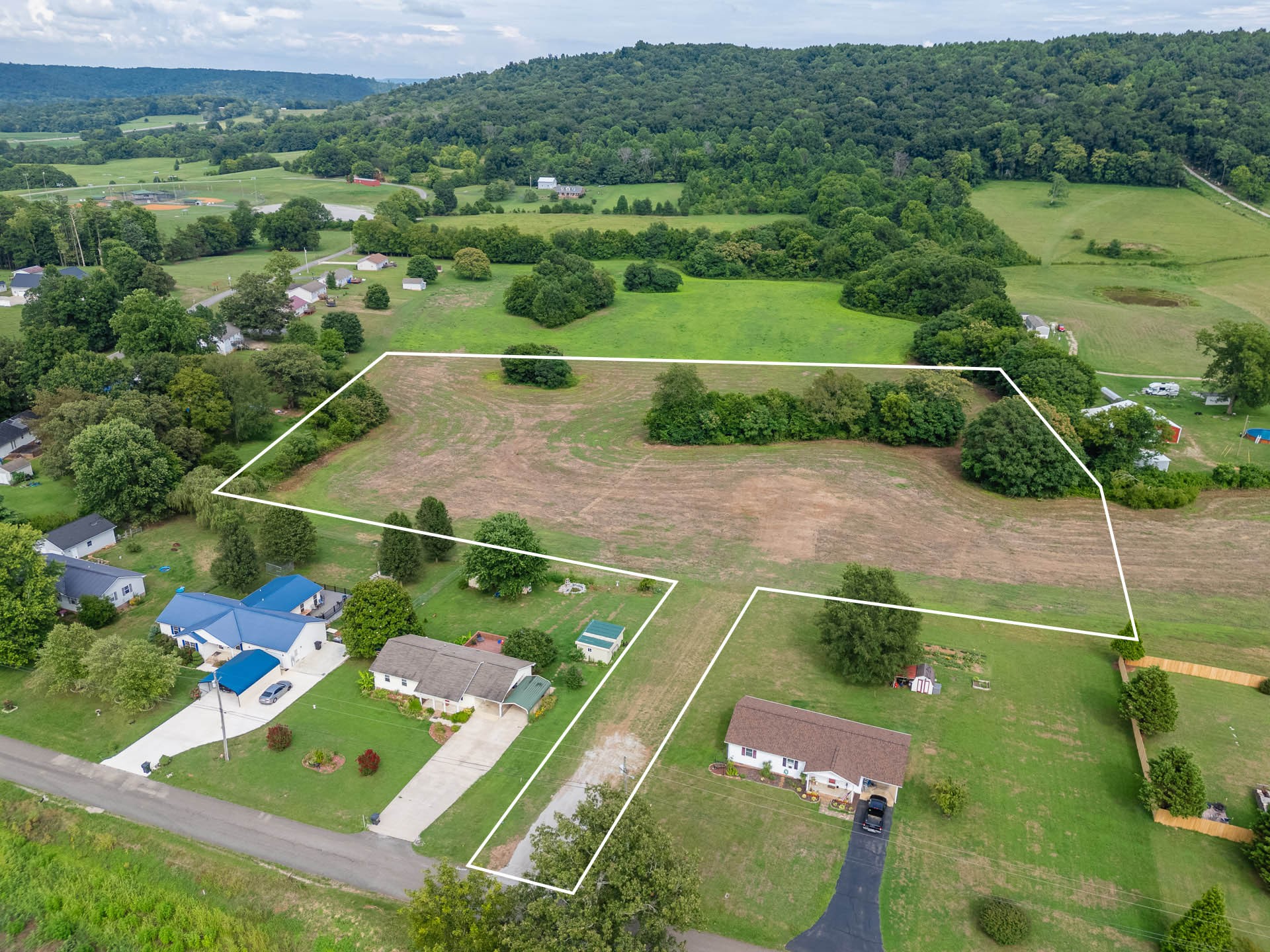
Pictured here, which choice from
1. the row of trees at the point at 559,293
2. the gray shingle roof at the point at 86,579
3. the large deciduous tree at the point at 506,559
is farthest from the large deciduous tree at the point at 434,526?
the row of trees at the point at 559,293

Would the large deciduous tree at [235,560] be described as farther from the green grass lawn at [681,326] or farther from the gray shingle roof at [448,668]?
the green grass lawn at [681,326]

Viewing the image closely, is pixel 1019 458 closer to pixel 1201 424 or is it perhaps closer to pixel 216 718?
pixel 1201 424

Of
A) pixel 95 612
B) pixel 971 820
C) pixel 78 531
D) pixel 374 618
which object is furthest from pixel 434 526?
pixel 971 820

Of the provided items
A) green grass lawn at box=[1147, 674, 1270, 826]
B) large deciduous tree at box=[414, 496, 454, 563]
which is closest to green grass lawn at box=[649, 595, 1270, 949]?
green grass lawn at box=[1147, 674, 1270, 826]

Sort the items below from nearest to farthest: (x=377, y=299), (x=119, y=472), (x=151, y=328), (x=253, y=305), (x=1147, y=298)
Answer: (x=119, y=472) → (x=151, y=328) → (x=253, y=305) → (x=377, y=299) → (x=1147, y=298)

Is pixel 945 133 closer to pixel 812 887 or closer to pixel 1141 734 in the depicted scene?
pixel 1141 734

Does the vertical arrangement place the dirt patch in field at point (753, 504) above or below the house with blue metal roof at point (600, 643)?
above

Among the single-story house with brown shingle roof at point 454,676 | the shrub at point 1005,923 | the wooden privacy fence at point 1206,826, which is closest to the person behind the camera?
the shrub at point 1005,923
